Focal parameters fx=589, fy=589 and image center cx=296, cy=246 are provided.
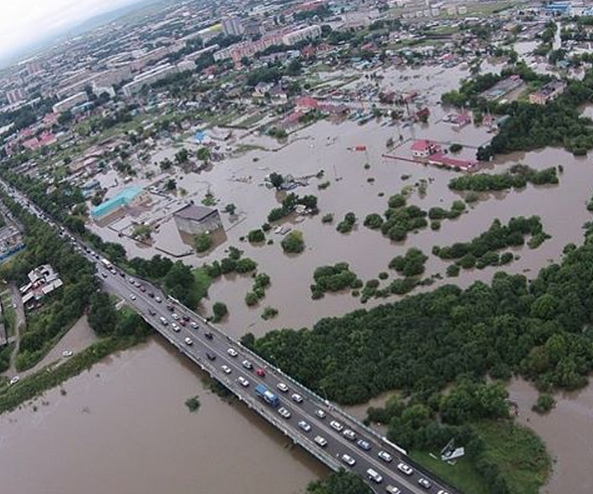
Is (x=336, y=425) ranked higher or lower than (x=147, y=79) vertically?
lower

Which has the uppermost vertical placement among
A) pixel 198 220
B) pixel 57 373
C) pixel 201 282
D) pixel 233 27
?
pixel 233 27

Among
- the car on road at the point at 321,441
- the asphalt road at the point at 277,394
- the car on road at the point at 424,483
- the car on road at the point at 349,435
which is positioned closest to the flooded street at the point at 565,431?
the car on road at the point at 424,483

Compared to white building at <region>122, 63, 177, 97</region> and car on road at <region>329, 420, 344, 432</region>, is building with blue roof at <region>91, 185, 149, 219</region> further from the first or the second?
white building at <region>122, 63, 177, 97</region>

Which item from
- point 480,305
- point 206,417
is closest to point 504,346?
point 480,305

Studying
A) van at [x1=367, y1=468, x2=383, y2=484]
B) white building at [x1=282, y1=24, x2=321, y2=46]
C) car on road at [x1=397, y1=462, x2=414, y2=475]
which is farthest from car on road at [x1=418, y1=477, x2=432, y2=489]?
white building at [x1=282, y1=24, x2=321, y2=46]

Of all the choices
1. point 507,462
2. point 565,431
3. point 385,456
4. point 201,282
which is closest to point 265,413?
point 385,456

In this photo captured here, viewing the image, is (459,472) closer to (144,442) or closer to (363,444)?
(363,444)
